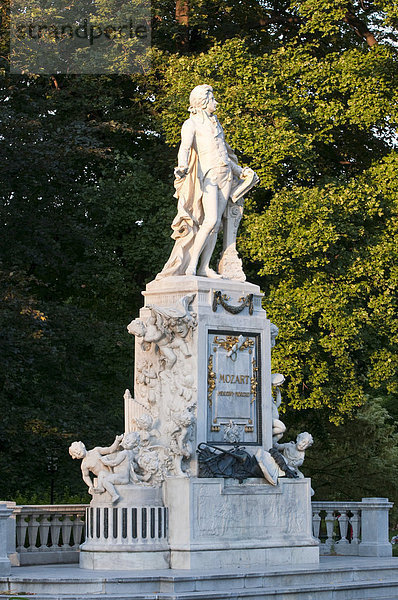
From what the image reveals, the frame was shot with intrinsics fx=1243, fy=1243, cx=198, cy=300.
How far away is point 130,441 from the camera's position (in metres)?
14.9

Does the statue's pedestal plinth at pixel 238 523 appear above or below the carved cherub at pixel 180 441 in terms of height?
below

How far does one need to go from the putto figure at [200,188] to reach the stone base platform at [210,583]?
4096mm

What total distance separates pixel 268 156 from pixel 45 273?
19.2 ft

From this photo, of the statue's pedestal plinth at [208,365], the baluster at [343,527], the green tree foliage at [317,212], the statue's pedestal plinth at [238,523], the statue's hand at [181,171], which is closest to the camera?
the statue's pedestal plinth at [238,523]

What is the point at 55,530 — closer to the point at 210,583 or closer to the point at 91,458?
the point at 91,458

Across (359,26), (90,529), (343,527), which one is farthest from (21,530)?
(359,26)

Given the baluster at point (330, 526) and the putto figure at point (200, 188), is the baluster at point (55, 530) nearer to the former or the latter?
the putto figure at point (200, 188)

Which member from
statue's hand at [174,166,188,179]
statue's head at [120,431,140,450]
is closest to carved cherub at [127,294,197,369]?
statue's head at [120,431,140,450]

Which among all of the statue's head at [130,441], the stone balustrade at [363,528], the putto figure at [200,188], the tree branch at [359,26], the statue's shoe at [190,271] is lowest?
the stone balustrade at [363,528]

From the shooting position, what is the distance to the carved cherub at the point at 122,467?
1466cm

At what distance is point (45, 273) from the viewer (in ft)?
90.3

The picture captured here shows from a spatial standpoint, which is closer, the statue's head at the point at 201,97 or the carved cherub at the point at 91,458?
the carved cherub at the point at 91,458

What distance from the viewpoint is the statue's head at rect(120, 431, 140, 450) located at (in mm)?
14891

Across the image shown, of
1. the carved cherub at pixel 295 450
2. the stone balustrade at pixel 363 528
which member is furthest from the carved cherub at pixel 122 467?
the stone balustrade at pixel 363 528
